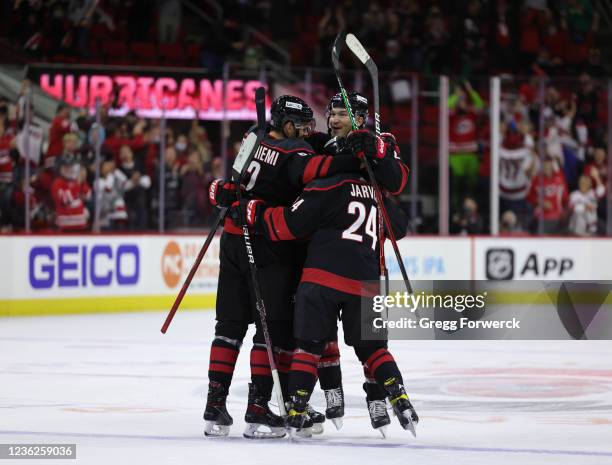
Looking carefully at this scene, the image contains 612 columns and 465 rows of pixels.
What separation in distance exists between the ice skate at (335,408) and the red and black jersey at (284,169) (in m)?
0.81

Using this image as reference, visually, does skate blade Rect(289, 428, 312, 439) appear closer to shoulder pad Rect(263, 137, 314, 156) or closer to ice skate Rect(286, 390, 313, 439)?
ice skate Rect(286, 390, 313, 439)

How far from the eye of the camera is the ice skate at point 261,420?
5.68 metres

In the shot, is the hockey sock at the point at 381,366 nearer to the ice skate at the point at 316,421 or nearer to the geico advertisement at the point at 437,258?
the ice skate at the point at 316,421

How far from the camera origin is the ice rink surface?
5199 millimetres

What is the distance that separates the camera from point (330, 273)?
18.2 feet

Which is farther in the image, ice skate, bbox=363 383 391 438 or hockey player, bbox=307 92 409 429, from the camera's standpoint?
ice skate, bbox=363 383 391 438

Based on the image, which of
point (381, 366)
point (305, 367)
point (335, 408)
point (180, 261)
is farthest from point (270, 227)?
point (180, 261)

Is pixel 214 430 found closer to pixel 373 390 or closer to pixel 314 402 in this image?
pixel 373 390

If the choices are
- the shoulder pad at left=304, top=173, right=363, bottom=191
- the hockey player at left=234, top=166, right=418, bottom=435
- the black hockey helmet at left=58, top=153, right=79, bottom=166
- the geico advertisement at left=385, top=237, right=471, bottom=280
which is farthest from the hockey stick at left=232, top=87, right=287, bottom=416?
the geico advertisement at left=385, top=237, right=471, bottom=280

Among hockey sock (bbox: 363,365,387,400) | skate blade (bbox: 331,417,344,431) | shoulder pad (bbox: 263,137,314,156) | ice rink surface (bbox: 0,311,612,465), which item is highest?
shoulder pad (bbox: 263,137,314,156)

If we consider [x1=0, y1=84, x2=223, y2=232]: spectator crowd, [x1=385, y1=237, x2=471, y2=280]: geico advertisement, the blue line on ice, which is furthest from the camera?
[x1=385, y1=237, x2=471, y2=280]: geico advertisement

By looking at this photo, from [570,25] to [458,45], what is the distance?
2.27m

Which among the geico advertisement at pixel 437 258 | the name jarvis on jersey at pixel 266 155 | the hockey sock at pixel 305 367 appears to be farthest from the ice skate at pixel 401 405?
the geico advertisement at pixel 437 258

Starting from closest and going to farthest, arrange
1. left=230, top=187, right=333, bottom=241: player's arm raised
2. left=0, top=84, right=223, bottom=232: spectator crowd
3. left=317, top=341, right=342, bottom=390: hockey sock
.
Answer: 1. left=230, top=187, right=333, bottom=241: player's arm raised
2. left=317, top=341, right=342, bottom=390: hockey sock
3. left=0, top=84, right=223, bottom=232: spectator crowd
